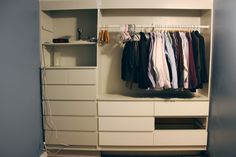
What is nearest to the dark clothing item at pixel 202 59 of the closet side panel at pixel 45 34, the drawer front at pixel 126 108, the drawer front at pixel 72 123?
the drawer front at pixel 126 108

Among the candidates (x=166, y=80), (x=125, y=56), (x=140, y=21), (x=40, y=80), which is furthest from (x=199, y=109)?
(x=40, y=80)

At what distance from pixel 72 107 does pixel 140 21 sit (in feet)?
4.65

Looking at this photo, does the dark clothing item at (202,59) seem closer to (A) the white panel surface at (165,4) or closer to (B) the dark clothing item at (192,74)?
(B) the dark clothing item at (192,74)

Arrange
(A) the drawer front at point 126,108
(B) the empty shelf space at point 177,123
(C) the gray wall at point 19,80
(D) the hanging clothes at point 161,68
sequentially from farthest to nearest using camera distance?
(B) the empty shelf space at point 177,123
(A) the drawer front at point 126,108
(D) the hanging clothes at point 161,68
(C) the gray wall at point 19,80

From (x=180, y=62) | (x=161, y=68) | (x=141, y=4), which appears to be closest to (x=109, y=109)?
(x=161, y=68)

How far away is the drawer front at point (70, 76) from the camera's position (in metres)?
2.42

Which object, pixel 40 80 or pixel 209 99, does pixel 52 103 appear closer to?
pixel 40 80

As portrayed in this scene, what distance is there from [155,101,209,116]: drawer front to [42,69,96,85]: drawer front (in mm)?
829

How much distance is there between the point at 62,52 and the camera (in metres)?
2.88

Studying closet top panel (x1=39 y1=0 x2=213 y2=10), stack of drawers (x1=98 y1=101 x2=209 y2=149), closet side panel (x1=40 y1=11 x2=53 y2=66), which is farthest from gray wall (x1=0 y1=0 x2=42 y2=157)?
stack of drawers (x1=98 y1=101 x2=209 y2=149)

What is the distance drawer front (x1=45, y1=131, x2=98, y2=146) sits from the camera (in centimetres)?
250

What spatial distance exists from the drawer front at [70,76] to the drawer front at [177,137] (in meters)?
1.01

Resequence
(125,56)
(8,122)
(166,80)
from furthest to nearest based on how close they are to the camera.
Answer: (125,56), (166,80), (8,122)

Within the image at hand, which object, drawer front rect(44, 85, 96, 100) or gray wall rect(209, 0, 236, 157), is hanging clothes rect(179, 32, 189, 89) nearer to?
gray wall rect(209, 0, 236, 157)
